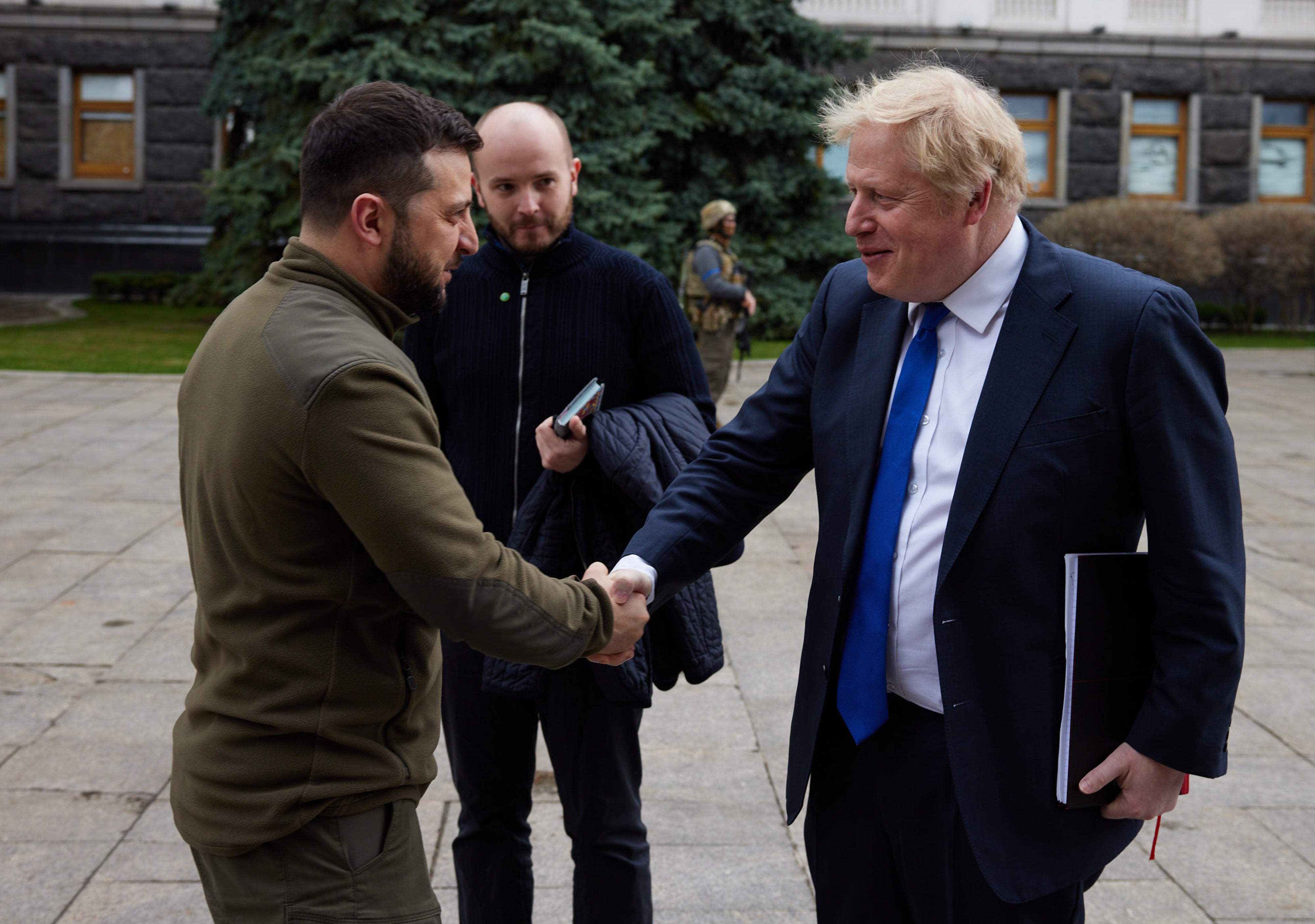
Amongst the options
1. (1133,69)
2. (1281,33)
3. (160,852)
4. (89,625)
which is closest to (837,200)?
(1133,69)

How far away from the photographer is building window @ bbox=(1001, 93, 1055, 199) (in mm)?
23219

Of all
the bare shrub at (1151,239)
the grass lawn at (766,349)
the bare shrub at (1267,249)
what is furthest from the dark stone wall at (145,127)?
the bare shrub at (1267,249)

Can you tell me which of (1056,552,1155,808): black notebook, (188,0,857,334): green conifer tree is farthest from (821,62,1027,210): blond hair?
(188,0,857,334): green conifer tree

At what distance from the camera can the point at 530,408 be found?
296cm

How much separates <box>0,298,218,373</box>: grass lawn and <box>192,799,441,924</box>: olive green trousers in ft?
38.8

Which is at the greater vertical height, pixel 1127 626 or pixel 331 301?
pixel 331 301

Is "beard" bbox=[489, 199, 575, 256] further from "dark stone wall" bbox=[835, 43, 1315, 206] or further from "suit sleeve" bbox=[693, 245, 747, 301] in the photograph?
"dark stone wall" bbox=[835, 43, 1315, 206]

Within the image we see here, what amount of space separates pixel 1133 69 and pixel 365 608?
24.0 metres

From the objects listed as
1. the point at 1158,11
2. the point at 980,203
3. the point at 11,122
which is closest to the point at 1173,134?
the point at 1158,11

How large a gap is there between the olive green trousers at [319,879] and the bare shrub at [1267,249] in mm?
20959

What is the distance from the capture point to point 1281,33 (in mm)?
23156

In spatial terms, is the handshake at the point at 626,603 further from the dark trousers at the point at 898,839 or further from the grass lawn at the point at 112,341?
the grass lawn at the point at 112,341

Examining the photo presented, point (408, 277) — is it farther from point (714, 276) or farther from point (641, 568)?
point (714, 276)

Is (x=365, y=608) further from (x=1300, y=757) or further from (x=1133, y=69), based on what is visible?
(x=1133, y=69)
